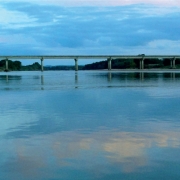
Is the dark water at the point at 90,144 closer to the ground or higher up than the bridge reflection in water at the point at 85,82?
closer to the ground

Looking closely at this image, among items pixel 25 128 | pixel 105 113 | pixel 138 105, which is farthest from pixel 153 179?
pixel 138 105

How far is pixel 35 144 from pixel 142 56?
180 metres

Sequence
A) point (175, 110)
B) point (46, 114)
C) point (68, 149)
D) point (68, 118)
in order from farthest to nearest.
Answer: point (175, 110) < point (46, 114) < point (68, 118) < point (68, 149)

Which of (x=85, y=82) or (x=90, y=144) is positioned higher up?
(x=85, y=82)

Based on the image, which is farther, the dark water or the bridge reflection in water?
the bridge reflection in water

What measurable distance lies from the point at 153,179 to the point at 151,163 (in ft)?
4.64

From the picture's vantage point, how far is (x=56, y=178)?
10648 millimetres

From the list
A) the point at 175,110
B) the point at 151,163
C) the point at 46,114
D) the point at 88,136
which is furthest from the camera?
the point at 175,110

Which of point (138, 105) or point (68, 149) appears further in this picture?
point (138, 105)

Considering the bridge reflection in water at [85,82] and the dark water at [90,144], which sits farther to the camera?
the bridge reflection in water at [85,82]

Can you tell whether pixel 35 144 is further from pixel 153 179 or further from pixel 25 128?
pixel 153 179

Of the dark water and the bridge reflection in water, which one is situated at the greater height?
the bridge reflection in water

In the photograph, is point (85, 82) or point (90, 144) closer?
point (90, 144)

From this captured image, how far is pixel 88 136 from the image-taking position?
51.5 feet
